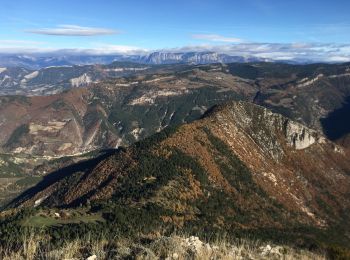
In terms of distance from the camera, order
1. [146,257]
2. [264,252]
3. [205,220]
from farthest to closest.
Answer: [205,220] < [264,252] < [146,257]

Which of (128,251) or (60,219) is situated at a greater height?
(128,251)

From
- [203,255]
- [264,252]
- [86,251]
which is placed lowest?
[264,252]

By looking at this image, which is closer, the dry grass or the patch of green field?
the dry grass

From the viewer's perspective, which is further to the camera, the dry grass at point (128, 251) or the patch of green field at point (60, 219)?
the patch of green field at point (60, 219)

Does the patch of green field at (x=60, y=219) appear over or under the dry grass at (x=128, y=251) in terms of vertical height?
under

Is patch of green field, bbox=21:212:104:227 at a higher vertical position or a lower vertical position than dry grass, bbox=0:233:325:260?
lower

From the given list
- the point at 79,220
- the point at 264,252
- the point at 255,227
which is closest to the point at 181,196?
the point at 255,227

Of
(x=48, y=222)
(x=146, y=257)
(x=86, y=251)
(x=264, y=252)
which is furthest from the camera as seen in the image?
(x=48, y=222)

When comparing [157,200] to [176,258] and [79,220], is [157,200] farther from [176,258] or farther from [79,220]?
[176,258]

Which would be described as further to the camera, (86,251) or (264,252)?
(264,252)

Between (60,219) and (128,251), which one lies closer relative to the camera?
(128,251)

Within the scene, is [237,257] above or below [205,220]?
above
